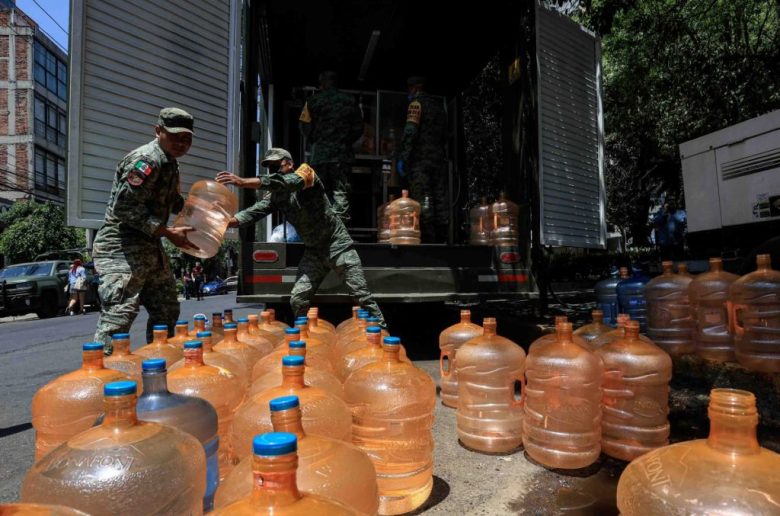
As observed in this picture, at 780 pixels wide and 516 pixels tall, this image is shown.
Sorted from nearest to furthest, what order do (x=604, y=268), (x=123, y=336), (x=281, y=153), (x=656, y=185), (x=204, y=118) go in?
(x=123, y=336)
(x=204, y=118)
(x=281, y=153)
(x=604, y=268)
(x=656, y=185)

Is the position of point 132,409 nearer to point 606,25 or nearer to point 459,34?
point 459,34

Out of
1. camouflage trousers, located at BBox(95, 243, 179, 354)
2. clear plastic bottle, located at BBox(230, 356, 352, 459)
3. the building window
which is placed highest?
the building window

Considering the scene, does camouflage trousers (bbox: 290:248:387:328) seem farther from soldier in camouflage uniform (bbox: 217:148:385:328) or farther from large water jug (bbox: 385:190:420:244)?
large water jug (bbox: 385:190:420:244)

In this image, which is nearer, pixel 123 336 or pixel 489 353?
pixel 123 336

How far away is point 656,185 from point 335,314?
754 inches

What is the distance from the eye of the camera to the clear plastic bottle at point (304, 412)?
1.61 meters

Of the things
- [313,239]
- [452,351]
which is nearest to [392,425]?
[452,351]

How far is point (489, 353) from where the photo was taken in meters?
2.99

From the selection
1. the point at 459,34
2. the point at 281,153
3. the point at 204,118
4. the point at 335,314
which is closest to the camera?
the point at 204,118

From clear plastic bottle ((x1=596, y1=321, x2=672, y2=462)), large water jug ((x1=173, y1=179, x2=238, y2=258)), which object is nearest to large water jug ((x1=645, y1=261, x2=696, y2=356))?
clear plastic bottle ((x1=596, y1=321, x2=672, y2=462))

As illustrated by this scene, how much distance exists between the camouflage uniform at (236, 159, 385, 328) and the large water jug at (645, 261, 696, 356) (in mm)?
2429

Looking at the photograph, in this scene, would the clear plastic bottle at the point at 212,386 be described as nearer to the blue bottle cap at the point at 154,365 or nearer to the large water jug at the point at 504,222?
the blue bottle cap at the point at 154,365

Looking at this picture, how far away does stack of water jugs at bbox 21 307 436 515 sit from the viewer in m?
1.08

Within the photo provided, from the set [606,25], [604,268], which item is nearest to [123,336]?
[606,25]
